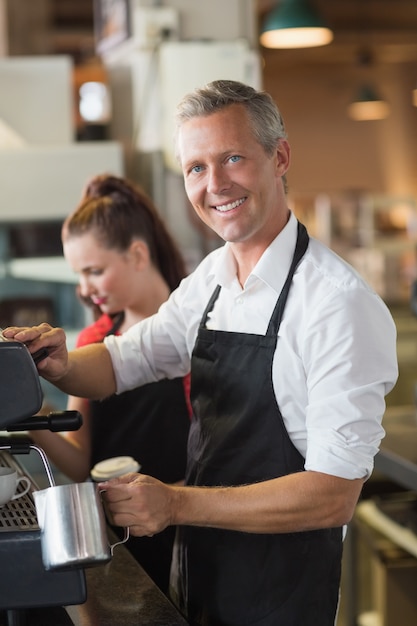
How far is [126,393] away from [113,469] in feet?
1.14

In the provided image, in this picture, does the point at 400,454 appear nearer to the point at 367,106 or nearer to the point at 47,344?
the point at 47,344

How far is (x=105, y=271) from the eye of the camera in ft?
7.36

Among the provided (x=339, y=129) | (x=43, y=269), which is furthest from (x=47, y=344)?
(x=339, y=129)

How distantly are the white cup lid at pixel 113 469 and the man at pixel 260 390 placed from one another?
131 millimetres

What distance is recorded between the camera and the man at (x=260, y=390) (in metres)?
1.47

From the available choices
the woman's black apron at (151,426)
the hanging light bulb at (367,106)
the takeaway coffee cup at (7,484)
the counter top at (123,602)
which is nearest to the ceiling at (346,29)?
the hanging light bulb at (367,106)

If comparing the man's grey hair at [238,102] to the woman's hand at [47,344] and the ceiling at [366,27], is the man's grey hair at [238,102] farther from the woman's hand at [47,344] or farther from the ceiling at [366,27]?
the ceiling at [366,27]

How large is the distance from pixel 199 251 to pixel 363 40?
759 cm

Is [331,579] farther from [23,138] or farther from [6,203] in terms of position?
[23,138]

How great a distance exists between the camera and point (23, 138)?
4289 millimetres

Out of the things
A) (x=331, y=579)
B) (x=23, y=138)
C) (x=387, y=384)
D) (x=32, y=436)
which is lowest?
(x=331, y=579)

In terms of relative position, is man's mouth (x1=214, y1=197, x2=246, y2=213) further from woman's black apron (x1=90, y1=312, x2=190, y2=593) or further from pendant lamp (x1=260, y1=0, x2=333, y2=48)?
pendant lamp (x1=260, y1=0, x2=333, y2=48)

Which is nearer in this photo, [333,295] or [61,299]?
[333,295]

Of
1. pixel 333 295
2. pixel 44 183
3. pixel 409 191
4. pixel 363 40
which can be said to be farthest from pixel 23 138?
pixel 409 191
